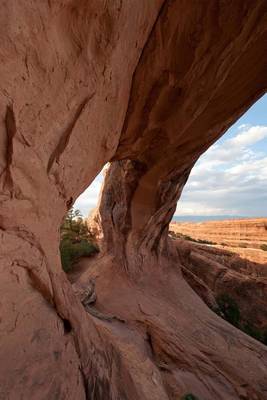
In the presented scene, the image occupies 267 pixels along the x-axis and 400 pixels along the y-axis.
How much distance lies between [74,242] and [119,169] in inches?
281

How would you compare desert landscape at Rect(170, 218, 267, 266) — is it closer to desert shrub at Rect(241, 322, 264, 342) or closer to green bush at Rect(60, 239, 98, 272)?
desert shrub at Rect(241, 322, 264, 342)

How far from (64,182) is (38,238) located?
998 mm

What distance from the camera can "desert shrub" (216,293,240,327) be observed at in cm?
1266

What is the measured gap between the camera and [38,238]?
2662mm

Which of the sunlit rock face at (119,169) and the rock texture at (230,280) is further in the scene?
the rock texture at (230,280)

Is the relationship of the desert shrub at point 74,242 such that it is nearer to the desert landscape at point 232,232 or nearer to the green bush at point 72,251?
the green bush at point 72,251

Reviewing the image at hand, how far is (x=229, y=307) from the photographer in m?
13.1

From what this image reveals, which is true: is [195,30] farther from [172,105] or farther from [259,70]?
[259,70]

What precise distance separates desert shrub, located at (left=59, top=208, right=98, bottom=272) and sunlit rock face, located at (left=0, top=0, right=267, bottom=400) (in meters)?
4.34

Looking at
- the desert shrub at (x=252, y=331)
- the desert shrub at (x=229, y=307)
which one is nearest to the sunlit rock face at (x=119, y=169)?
the desert shrub at (x=229, y=307)

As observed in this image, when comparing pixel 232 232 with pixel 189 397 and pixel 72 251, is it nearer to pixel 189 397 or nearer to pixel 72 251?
pixel 72 251

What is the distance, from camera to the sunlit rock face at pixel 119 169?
2211mm

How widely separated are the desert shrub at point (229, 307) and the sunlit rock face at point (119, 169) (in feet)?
16.1

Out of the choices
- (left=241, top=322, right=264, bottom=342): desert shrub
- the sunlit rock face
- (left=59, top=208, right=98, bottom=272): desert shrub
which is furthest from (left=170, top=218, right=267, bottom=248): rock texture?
the sunlit rock face
